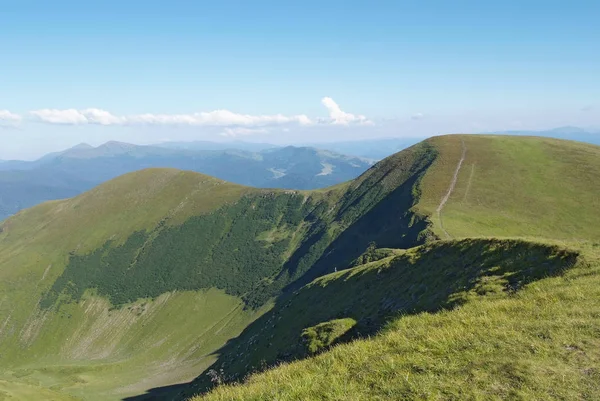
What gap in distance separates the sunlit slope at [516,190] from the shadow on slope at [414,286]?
143ft

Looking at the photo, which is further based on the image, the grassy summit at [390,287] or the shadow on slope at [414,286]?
the shadow on slope at [414,286]

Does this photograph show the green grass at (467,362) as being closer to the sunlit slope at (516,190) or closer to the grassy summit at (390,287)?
the grassy summit at (390,287)

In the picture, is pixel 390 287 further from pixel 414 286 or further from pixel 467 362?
pixel 467 362

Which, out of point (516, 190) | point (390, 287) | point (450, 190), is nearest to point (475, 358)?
point (390, 287)

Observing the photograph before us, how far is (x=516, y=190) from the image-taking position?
125062 millimetres

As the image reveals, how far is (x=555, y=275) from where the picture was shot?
865 inches

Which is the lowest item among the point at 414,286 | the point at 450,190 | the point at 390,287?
the point at 390,287

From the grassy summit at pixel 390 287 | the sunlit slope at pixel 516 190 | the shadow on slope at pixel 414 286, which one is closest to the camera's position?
the grassy summit at pixel 390 287

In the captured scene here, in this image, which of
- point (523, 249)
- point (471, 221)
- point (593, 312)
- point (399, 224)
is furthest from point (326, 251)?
point (593, 312)

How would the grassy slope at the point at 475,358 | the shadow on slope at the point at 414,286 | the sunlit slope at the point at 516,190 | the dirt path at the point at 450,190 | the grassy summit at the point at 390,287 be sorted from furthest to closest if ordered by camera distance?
1. the sunlit slope at the point at 516,190
2. the dirt path at the point at 450,190
3. the shadow on slope at the point at 414,286
4. the grassy summit at the point at 390,287
5. the grassy slope at the point at 475,358

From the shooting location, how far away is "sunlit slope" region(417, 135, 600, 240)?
329 ft

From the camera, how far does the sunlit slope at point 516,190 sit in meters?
100

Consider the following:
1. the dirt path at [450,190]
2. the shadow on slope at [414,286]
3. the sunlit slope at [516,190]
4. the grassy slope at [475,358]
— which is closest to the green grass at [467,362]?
the grassy slope at [475,358]

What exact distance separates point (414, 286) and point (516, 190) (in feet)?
345
